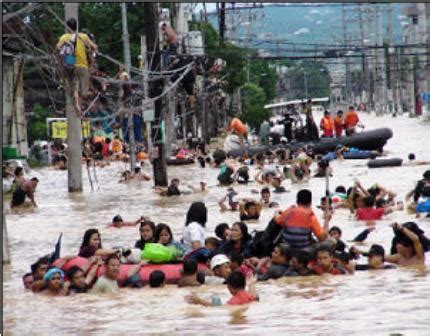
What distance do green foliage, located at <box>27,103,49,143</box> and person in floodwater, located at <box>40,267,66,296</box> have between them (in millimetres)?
53498

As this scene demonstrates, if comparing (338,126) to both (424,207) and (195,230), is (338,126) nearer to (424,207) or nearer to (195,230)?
(424,207)

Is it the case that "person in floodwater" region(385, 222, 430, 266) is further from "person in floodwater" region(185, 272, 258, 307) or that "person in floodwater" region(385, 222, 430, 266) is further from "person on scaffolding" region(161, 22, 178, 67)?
"person on scaffolding" region(161, 22, 178, 67)

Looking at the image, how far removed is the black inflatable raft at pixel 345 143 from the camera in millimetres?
50281

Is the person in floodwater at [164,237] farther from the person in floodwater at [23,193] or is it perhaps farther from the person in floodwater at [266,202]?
the person in floodwater at [23,193]

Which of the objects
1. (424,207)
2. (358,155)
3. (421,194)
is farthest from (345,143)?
(424,207)

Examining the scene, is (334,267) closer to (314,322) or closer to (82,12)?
(314,322)

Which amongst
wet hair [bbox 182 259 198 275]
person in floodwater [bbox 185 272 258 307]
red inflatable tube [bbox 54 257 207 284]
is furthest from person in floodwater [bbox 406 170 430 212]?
person in floodwater [bbox 185 272 258 307]

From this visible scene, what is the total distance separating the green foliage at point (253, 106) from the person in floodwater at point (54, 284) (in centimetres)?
6763

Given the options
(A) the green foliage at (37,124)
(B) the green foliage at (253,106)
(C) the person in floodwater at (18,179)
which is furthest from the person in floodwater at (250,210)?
(B) the green foliage at (253,106)

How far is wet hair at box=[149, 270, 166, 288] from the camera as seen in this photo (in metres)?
18.0

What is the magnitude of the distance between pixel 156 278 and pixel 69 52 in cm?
662

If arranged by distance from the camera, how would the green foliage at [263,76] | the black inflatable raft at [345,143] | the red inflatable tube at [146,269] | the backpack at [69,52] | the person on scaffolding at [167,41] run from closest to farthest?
the red inflatable tube at [146,269] → the backpack at [69,52] → the person on scaffolding at [167,41] → the black inflatable raft at [345,143] → the green foliage at [263,76]

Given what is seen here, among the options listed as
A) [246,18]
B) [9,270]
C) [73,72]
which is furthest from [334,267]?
[246,18]

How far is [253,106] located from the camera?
Result: 4131 inches
